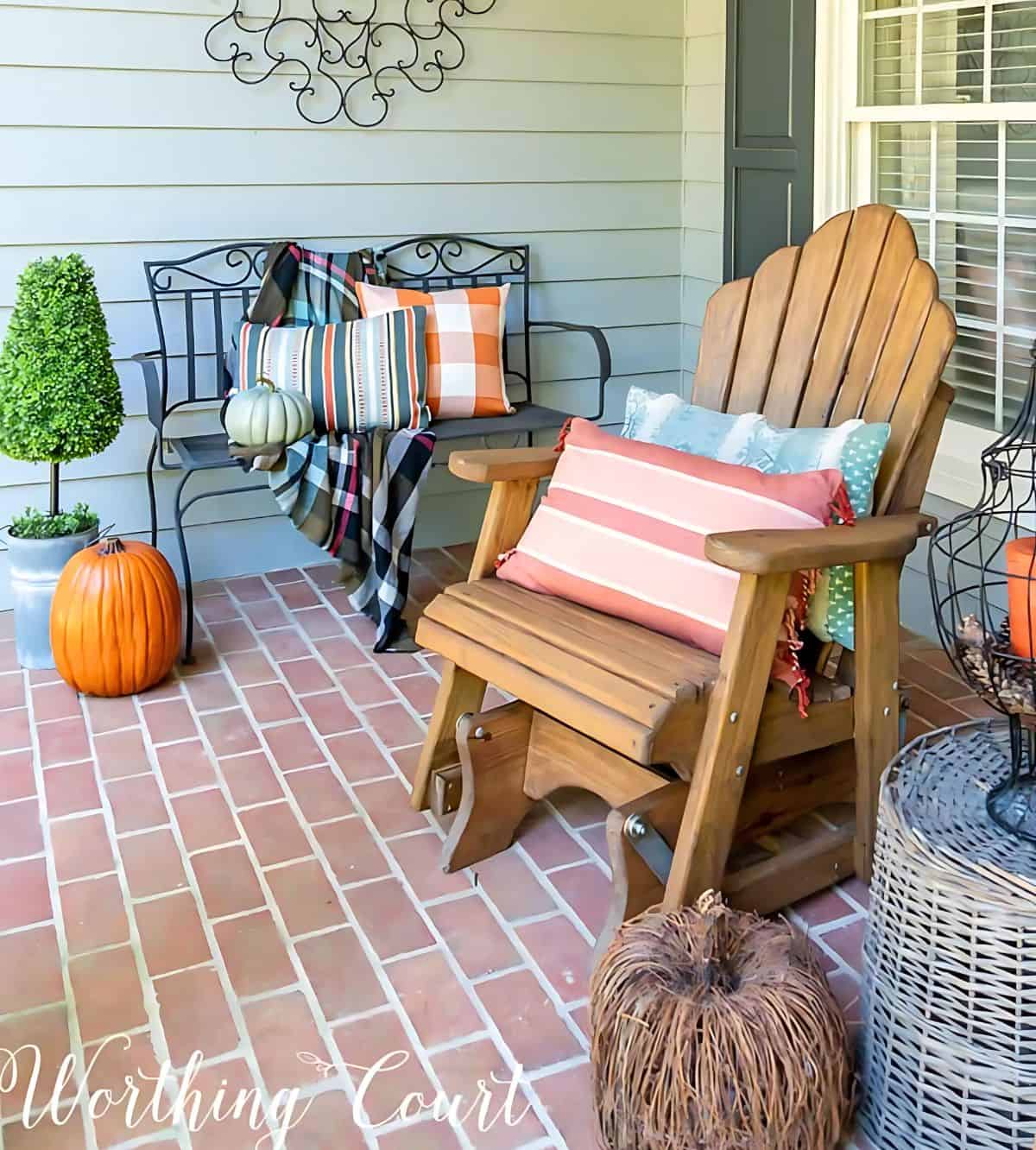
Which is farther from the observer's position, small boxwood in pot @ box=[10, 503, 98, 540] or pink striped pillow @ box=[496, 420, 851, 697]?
small boxwood in pot @ box=[10, 503, 98, 540]

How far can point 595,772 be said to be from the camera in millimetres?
2197

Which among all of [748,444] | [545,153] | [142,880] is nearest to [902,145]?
[545,153]

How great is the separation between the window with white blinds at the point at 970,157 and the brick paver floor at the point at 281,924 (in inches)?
30.5

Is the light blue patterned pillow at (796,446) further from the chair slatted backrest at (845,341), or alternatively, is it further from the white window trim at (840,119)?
the white window trim at (840,119)

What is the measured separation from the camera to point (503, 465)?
235 cm

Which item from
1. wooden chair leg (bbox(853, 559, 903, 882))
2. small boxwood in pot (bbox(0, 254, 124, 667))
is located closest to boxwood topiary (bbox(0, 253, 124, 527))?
small boxwood in pot (bbox(0, 254, 124, 667))

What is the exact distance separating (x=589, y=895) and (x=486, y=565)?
2.09 ft

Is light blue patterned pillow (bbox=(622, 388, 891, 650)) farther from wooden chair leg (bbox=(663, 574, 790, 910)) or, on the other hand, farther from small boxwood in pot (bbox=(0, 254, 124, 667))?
small boxwood in pot (bbox=(0, 254, 124, 667))

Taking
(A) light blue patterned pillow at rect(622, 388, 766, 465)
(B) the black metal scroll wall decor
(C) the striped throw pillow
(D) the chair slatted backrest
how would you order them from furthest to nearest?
(B) the black metal scroll wall decor < (C) the striped throw pillow < (A) light blue patterned pillow at rect(622, 388, 766, 465) < (D) the chair slatted backrest

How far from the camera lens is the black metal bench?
3396 mm

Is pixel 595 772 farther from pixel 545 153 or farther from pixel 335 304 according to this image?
pixel 545 153

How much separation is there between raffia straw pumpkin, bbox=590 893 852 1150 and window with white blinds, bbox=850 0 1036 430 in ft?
6.19

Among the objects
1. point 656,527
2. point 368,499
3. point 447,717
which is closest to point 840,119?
point 368,499

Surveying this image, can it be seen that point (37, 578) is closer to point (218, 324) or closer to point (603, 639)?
point (218, 324)
